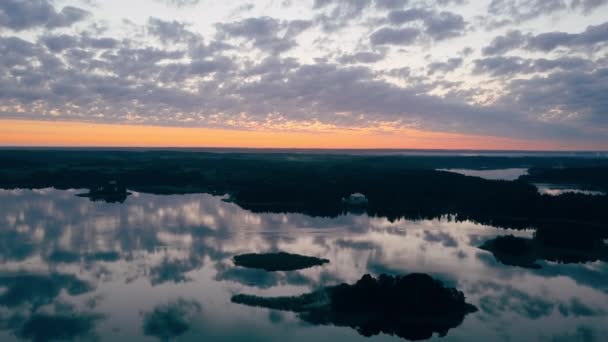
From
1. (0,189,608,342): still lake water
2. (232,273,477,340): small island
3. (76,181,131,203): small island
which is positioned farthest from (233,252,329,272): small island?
(76,181,131,203): small island

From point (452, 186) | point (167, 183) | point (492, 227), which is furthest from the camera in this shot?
point (167, 183)

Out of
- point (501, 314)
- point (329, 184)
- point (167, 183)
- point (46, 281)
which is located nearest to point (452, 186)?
point (329, 184)

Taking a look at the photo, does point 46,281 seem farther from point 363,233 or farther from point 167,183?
point 167,183

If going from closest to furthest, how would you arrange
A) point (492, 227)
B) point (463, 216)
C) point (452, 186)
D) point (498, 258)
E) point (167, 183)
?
point (498, 258) < point (492, 227) < point (463, 216) < point (452, 186) < point (167, 183)

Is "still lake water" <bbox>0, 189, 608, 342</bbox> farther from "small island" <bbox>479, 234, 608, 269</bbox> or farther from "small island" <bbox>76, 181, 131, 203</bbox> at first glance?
"small island" <bbox>76, 181, 131, 203</bbox>

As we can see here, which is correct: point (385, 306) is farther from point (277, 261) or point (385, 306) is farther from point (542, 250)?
point (542, 250)

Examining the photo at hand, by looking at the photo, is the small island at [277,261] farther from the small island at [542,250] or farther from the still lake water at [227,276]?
the small island at [542,250]

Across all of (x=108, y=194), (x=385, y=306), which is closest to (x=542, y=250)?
(x=385, y=306)

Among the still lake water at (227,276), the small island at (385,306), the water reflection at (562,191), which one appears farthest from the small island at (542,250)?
the water reflection at (562,191)
